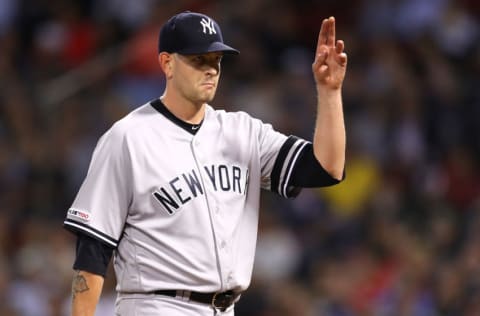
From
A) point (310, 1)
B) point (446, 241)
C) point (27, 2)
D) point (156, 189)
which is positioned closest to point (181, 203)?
point (156, 189)

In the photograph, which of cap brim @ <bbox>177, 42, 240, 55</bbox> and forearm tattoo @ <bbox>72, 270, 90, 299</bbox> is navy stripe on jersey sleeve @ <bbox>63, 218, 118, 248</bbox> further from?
cap brim @ <bbox>177, 42, 240, 55</bbox>

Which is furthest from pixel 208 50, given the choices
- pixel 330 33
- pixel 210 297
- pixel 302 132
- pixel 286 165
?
pixel 302 132

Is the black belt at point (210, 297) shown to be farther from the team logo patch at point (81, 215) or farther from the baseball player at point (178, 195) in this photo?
the team logo patch at point (81, 215)

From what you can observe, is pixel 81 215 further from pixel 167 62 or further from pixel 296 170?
pixel 296 170

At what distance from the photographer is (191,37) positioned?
13.2 ft

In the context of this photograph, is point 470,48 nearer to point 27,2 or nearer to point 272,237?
point 272,237

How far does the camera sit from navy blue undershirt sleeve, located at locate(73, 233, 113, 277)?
396cm

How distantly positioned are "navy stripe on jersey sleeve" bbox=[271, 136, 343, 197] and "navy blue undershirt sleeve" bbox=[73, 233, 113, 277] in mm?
663

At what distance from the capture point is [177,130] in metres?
4.15

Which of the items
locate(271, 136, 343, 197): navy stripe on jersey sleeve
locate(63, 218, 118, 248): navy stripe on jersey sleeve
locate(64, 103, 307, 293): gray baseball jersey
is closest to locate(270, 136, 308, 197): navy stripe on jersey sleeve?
locate(271, 136, 343, 197): navy stripe on jersey sleeve

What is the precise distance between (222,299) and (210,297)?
6 centimetres

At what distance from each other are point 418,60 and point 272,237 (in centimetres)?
162

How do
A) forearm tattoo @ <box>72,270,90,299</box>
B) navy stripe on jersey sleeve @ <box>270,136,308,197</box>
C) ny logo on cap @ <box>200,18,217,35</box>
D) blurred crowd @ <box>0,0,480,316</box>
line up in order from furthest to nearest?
1. blurred crowd @ <box>0,0,480,316</box>
2. navy stripe on jersey sleeve @ <box>270,136,308,197</box>
3. ny logo on cap @ <box>200,18,217,35</box>
4. forearm tattoo @ <box>72,270,90,299</box>

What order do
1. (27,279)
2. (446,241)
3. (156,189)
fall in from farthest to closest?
(27,279) < (446,241) < (156,189)
